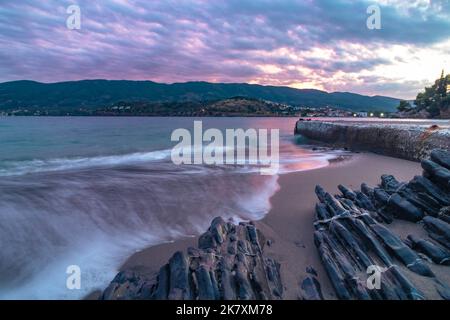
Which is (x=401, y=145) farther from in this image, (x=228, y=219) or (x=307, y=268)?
(x=307, y=268)

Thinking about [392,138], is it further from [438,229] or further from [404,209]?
[438,229]

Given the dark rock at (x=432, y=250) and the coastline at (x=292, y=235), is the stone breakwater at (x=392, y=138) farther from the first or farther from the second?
the dark rock at (x=432, y=250)

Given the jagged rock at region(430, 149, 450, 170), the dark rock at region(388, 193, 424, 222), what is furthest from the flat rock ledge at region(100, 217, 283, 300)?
the jagged rock at region(430, 149, 450, 170)

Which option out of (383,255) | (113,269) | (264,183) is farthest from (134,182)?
(383,255)

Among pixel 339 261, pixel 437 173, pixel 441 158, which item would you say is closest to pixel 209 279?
pixel 339 261

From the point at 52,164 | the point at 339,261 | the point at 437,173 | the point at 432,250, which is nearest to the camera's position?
the point at 339,261
